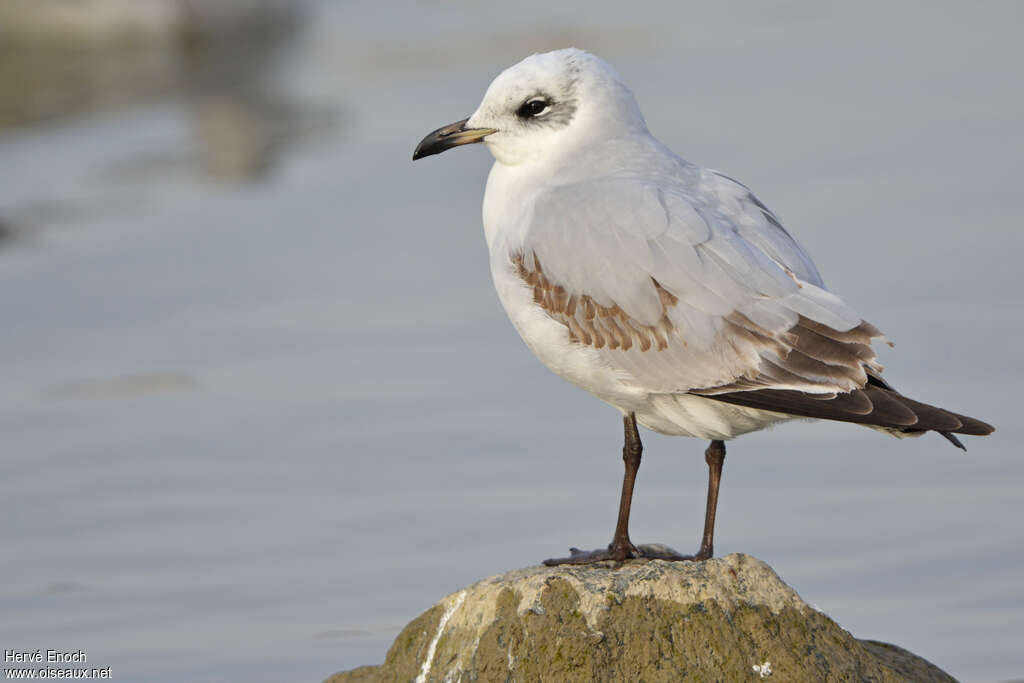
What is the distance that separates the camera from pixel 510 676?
227 inches

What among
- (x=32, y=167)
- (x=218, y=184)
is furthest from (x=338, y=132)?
(x=32, y=167)

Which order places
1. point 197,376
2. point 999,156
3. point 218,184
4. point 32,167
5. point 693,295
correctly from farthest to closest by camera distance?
point 32,167 < point 218,184 < point 999,156 < point 197,376 < point 693,295

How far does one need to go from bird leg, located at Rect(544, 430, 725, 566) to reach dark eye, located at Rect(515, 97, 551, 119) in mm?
1205

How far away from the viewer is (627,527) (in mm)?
6348

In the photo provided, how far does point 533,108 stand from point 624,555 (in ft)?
5.55

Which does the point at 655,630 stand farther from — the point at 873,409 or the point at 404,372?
the point at 404,372

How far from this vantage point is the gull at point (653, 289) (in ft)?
18.9

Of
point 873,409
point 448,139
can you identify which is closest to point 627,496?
point 873,409

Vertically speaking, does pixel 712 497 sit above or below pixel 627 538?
above

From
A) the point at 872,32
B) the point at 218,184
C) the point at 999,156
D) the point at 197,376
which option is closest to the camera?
the point at 197,376

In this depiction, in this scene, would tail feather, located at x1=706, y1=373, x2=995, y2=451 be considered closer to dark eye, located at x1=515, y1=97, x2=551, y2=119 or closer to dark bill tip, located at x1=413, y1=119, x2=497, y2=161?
dark eye, located at x1=515, y1=97, x2=551, y2=119

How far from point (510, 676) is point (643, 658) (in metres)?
0.43

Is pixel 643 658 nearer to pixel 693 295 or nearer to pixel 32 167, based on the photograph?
pixel 693 295

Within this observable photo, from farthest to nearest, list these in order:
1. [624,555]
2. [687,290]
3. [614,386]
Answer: [624,555] → [614,386] → [687,290]
